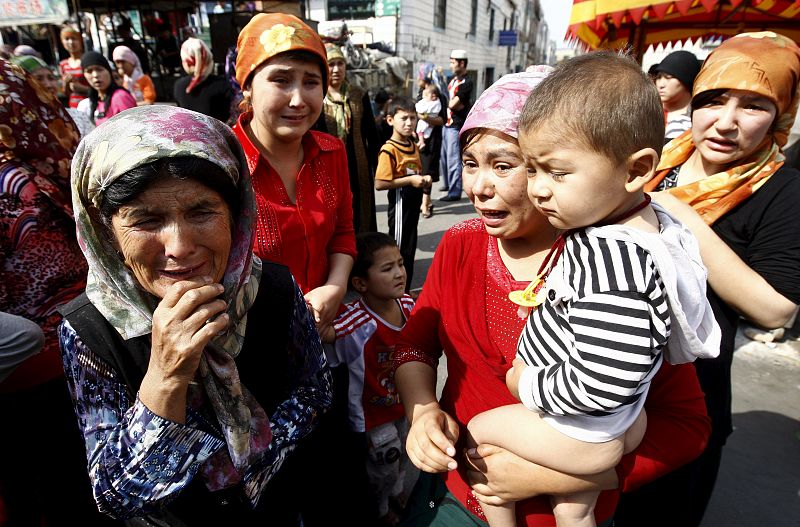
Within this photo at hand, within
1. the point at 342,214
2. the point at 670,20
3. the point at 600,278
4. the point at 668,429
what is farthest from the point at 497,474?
the point at 670,20

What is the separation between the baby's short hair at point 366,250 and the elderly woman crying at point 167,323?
118cm

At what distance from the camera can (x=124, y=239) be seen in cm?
109

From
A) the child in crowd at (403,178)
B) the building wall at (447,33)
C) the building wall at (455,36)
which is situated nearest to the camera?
the child in crowd at (403,178)

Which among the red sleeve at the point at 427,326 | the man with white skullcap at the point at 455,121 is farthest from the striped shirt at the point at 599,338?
the man with white skullcap at the point at 455,121

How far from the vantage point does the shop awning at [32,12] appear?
716cm

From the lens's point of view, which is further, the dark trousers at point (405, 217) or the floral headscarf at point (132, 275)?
the dark trousers at point (405, 217)

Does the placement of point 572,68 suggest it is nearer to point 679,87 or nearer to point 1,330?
point 1,330

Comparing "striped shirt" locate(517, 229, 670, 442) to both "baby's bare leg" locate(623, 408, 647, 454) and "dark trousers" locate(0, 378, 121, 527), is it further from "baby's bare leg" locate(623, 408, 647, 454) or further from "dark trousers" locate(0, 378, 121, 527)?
"dark trousers" locate(0, 378, 121, 527)

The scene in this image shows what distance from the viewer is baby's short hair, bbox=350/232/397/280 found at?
2.46m

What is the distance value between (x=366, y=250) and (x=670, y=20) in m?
3.09

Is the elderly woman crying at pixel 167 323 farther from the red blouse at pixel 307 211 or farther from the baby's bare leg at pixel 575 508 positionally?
the baby's bare leg at pixel 575 508

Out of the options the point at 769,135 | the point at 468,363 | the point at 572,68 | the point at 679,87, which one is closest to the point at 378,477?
the point at 468,363

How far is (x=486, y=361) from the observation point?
1.29m

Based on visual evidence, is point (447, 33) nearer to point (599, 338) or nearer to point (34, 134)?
point (34, 134)
